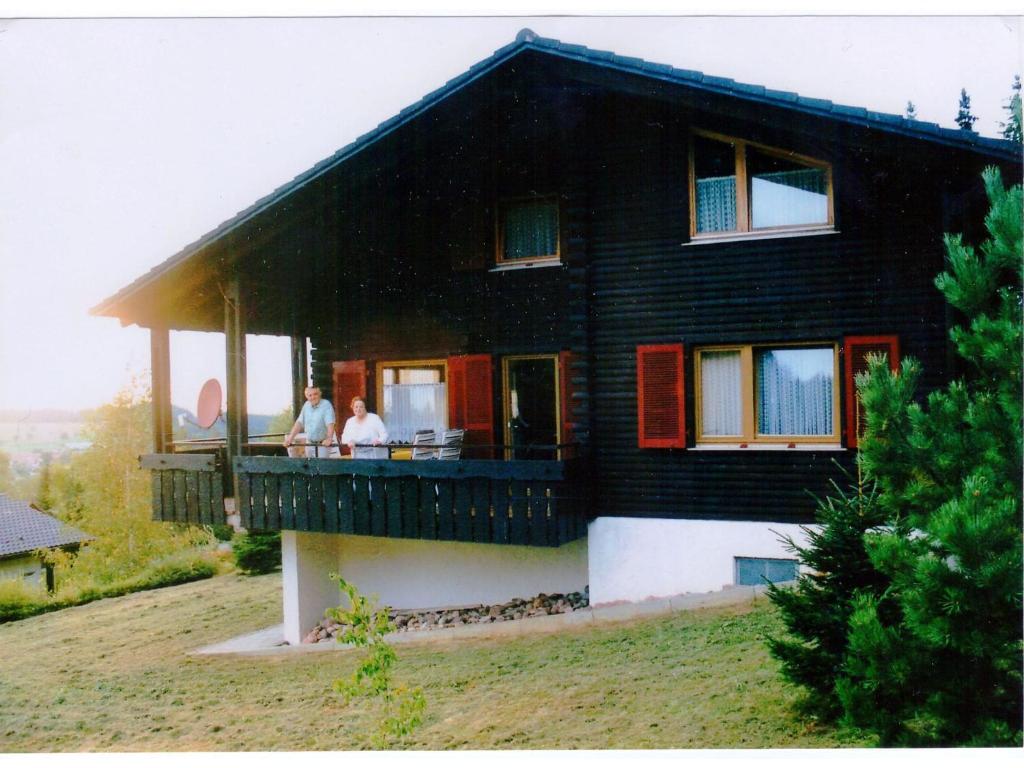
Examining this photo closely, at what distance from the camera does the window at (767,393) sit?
342 inches

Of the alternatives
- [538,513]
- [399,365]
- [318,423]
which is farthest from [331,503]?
[399,365]

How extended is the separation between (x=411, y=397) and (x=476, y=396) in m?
1.12

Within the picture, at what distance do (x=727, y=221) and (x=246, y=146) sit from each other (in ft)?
15.9

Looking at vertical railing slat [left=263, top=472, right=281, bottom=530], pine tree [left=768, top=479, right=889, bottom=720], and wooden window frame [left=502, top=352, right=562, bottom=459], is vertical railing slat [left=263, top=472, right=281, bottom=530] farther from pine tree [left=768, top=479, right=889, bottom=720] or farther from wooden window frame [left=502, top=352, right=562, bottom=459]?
pine tree [left=768, top=479, right=889, bottom=720]

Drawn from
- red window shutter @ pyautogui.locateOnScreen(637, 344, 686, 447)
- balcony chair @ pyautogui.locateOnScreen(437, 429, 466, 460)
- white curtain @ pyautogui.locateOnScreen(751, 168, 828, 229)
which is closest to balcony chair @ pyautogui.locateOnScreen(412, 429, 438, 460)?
balcony chair @ pyautogui.locateOnScreen(437, 429, 466, 460)

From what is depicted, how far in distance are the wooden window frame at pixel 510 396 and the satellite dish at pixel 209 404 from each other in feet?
11.6

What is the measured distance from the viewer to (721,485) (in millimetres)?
8992

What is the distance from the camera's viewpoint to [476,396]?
1093 centimetres

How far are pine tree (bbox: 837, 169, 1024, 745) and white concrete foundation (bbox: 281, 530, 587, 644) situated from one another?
495 centimetres

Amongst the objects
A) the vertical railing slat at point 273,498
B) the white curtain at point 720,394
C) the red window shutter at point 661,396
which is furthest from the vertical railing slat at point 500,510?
the vertical railing slat at point 273,498

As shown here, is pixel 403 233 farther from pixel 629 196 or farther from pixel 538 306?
pixel 629 196

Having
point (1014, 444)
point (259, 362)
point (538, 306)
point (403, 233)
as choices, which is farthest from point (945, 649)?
point (259, 362)

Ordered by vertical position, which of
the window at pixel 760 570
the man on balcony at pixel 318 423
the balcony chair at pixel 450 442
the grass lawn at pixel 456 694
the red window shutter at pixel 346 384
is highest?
the red window shutter at pixel 346 384

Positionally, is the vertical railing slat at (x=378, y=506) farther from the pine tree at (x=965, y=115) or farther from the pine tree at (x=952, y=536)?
the pine tree at (x=965, y=115)
